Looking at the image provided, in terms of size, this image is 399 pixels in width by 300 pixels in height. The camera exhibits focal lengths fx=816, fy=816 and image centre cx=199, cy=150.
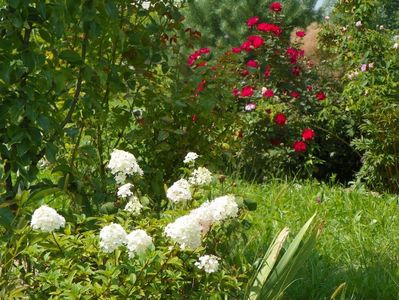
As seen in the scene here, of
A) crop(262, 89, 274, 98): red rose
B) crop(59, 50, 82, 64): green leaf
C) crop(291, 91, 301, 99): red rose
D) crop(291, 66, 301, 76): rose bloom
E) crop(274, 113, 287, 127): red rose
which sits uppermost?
crop(59, 50, 82, 64): green leaf

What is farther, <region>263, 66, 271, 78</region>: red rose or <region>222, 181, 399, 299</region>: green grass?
<region>263, 66, 271, 78</region>: red rose

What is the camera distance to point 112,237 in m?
2.42

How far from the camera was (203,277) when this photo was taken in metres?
2.77

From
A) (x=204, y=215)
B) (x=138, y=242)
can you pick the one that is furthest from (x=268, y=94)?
(x=138, y=242)

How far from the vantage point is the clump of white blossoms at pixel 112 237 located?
2.42 m

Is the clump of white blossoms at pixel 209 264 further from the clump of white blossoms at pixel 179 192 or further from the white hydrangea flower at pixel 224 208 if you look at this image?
the clump of white blossoms at pixel 179 192

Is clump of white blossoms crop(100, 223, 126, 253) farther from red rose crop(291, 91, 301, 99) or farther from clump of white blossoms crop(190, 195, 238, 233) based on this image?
red rose crop(291, 91, 301, 99)

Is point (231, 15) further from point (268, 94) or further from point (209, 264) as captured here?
point (209, 264)

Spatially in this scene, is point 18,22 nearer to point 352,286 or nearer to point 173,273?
point 173,273

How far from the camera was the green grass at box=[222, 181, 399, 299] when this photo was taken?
367 centimetres

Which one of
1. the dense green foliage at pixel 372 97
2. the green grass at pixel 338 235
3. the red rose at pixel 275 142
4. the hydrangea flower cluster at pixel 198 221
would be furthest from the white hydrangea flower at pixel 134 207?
the red rose at pixel 275 142

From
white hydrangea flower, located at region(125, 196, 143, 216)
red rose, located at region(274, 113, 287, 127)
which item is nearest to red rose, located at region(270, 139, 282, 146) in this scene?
red rose, located at region(274, 113, 287, 127)

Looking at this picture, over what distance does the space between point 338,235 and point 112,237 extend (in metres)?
2.51

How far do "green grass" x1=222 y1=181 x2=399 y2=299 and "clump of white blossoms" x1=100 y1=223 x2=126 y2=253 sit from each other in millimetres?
661
